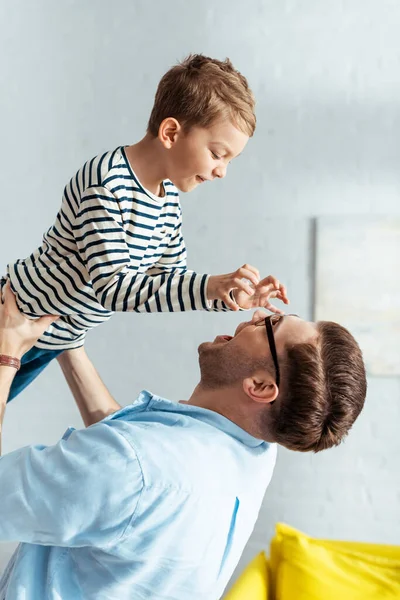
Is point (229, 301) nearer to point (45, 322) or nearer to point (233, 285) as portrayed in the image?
point (233, 285)

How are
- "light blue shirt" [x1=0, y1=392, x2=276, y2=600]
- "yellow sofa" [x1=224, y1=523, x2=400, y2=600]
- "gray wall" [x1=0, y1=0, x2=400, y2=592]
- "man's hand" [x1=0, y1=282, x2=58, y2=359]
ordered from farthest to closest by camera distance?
"gray wall" [x1=0, y1=0, x2=400, y2=592] → "yellow sofa" [x1=224, y1=523, x2=400, y2=600] → "man's hand" [x1=0, y1=282, x2=58, y2=359] → "light blue shirt" [x1=0, y1=392, x2=276, y2=600]

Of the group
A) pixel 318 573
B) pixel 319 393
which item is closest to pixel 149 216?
pixel 319 393

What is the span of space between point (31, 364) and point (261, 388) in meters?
0.70

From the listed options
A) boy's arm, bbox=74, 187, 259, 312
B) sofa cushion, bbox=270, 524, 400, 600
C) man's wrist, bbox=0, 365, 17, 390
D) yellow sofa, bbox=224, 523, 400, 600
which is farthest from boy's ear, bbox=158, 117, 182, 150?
sofa cushion, bbox=270, 524, 400, 600

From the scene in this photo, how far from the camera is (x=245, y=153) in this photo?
2947mm

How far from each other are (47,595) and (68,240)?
2.40 ft

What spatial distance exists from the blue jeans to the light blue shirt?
1.48 feet

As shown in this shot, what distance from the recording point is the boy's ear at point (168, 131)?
149 centimetres

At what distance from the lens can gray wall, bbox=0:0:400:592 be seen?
2869 mm

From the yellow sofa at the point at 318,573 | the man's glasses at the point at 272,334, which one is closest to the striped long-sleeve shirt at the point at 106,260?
the man's glasses at the point at 272,334

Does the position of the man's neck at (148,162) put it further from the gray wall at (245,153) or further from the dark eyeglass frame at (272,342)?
the gray wall at (245,153)

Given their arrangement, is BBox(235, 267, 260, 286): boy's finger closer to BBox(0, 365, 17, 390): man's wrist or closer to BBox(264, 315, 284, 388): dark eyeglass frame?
BBox(264, 315, 284, 388): dark eyeglass frame

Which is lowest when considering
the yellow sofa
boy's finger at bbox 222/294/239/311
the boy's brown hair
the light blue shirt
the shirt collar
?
the yellow sofa

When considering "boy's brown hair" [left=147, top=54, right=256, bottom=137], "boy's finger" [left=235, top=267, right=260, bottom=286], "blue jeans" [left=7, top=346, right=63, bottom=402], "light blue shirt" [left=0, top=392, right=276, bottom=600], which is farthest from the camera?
"blue jeans" [left=7, top=346, right=63, bottom=402]
